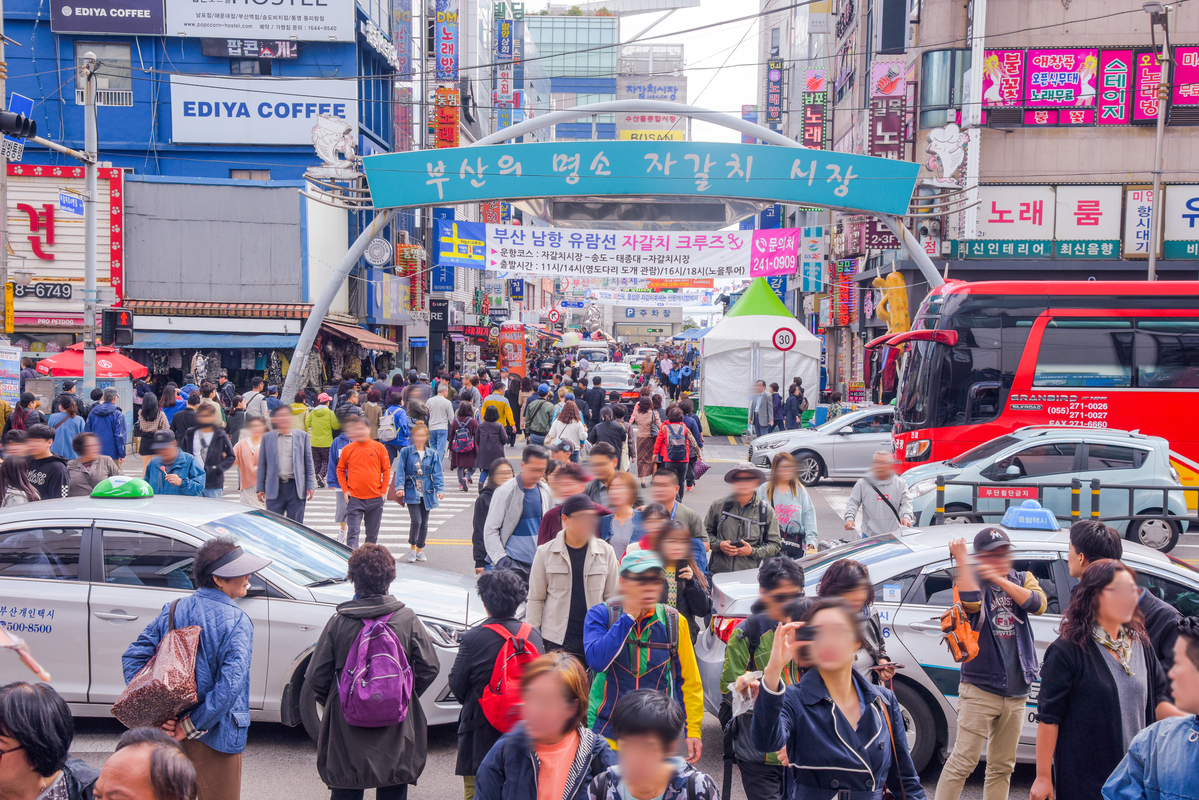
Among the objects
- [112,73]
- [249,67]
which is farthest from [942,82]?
[112,73]

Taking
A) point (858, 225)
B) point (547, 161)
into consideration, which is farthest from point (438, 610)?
point (858, 225)

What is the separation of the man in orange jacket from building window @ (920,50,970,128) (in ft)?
73.1

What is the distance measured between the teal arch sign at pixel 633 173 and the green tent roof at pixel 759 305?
10.7 metres

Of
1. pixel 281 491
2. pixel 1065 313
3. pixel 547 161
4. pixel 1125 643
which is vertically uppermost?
pixel 547 161

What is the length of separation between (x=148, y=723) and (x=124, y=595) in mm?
2147

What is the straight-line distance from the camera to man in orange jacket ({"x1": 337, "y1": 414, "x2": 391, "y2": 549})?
10117 millimetres

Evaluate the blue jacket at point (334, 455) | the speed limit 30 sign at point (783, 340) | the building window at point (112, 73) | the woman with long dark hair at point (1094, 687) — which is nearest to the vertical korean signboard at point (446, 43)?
the building window at point (112, 73)

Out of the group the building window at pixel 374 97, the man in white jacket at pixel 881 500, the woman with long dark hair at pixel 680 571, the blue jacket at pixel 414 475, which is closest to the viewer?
the woman with long dark hair at pixel 680 571

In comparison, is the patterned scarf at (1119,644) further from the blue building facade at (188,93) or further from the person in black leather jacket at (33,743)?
the blue building facade at (188,93)

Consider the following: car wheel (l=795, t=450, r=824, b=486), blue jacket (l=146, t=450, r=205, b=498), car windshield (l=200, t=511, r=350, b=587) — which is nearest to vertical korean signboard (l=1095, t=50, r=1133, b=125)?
car wheel (l=795, t=450, r=824, b=486)

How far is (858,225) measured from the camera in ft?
94.8

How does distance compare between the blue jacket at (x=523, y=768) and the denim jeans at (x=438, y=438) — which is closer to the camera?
the blue jacket at (x=523, y=768)

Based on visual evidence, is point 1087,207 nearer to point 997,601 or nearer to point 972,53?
point 972,53

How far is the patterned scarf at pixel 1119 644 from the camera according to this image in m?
3.79
